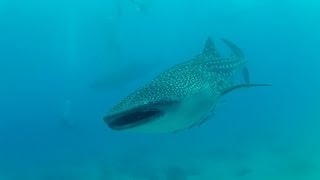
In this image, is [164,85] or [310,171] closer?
Result: [164,85]

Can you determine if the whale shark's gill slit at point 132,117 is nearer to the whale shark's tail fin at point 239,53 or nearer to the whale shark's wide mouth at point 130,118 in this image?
the whale shark's wide mouth at point 130,118

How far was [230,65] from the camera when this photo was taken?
257 inches

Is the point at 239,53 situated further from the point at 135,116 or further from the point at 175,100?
the point at 135,116

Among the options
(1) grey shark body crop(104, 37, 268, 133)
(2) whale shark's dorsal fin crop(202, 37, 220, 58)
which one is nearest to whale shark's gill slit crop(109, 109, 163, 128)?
(1) grey shark body crop(104, 37, 268, 133)

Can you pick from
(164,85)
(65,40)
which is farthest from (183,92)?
(65,40)

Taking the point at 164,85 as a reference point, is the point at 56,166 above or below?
above

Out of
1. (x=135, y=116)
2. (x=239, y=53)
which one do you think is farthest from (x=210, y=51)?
(x=135, y=116)

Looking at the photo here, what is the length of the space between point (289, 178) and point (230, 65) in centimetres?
2124

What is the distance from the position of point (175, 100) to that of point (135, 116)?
413mm

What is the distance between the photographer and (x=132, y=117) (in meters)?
4.24

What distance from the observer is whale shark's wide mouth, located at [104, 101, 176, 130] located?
4.17 meters

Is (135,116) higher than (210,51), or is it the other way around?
(210,51)

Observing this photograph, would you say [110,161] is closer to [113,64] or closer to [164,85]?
[113,64]

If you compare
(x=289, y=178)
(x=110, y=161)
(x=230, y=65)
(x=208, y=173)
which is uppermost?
(x=110, y=161)
